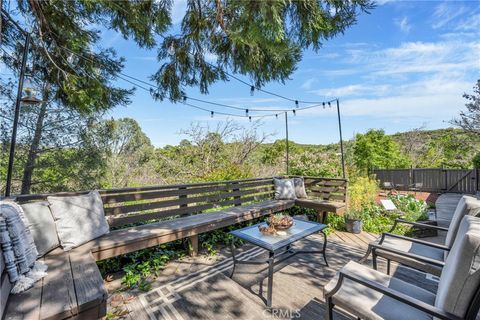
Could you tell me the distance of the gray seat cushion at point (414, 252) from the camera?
182cm

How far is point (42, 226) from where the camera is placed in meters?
1.98

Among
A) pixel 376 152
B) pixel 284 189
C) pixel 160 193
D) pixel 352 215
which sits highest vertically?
pixel 376 152

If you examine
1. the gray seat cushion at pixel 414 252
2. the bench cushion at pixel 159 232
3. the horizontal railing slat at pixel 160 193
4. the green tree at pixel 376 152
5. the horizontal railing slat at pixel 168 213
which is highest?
the green tree at pixel 376 152

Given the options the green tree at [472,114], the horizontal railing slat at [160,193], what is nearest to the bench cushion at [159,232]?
the horizontal railing slat at [160,193]

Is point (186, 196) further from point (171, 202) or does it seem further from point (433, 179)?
point (433, 179)

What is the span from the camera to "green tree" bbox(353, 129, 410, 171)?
11367 millimetres

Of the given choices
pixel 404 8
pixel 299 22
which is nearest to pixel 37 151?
pixel 299 22

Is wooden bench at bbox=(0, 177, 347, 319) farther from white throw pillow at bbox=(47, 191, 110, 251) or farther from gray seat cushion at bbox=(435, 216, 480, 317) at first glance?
gray seat cushion at bbox=(435, 216, 480, 317)

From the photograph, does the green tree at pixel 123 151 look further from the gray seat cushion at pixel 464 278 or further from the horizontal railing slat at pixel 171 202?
the gray seat cushion at pixel 464 278

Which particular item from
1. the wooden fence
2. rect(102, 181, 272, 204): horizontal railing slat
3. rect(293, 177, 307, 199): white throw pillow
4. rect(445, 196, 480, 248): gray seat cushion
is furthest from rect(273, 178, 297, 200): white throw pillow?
the wooden fence

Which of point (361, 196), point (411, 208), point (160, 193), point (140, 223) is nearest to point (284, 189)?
point (361, 196)

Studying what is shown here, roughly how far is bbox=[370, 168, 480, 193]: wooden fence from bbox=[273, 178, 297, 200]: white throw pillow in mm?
6460

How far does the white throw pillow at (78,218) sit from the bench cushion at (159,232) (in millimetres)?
97

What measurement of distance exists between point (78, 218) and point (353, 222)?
4044 mm
